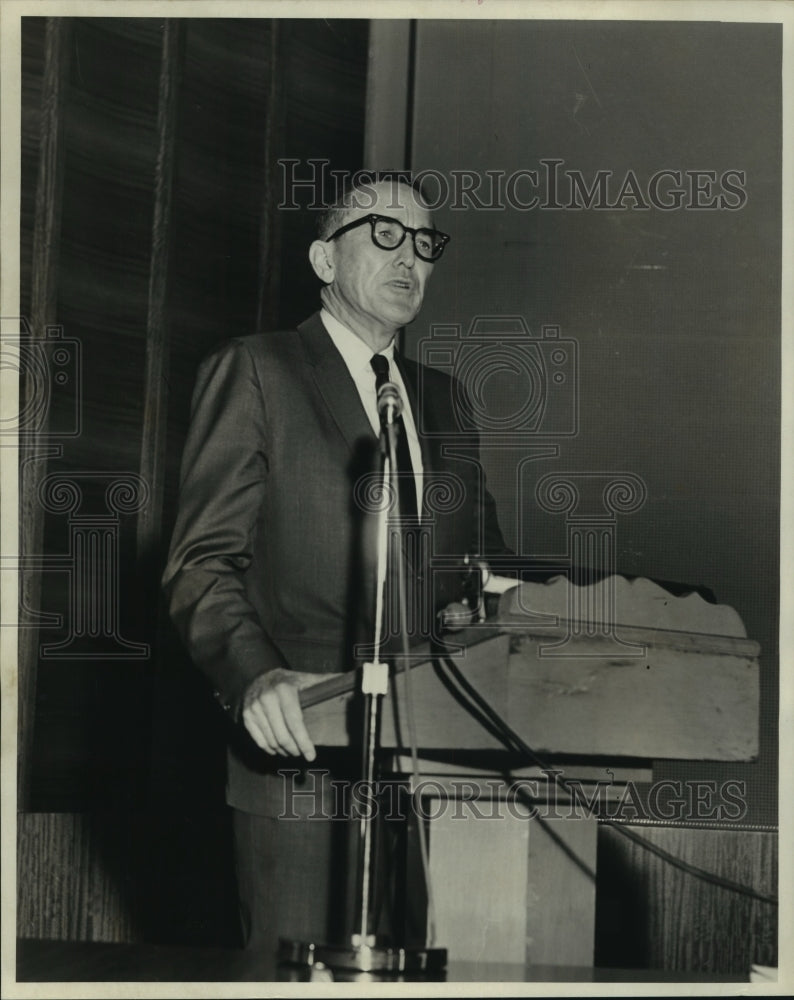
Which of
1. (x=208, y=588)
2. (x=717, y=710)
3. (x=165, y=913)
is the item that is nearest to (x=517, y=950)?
(x=717, y=710)

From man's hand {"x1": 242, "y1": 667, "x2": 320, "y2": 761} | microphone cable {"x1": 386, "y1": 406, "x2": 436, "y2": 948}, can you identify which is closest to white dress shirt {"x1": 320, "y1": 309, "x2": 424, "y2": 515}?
man's hand {"x1": 242, "y1": 667, "x2": 320, "y2": 761}

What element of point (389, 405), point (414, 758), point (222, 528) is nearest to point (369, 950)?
point (414, 758)

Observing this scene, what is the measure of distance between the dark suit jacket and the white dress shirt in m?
0.02

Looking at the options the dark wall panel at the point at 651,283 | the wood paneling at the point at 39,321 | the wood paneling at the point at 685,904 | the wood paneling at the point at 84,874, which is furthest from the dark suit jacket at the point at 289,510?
the wood paneling at the point at 685,904

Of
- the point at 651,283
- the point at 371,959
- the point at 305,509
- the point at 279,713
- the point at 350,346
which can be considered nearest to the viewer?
the point at 371,959

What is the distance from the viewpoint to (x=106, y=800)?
9.95 feet

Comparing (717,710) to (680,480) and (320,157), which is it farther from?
(320,157)

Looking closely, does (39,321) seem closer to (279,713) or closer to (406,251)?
(406,251)

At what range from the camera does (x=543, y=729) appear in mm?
2012

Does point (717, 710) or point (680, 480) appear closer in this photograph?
point (717, 710)

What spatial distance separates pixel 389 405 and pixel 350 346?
843 millimetres

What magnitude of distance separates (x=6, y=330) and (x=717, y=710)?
1.67 m

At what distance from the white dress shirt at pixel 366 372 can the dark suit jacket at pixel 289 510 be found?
2 centimetres

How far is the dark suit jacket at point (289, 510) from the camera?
8.56 ft
